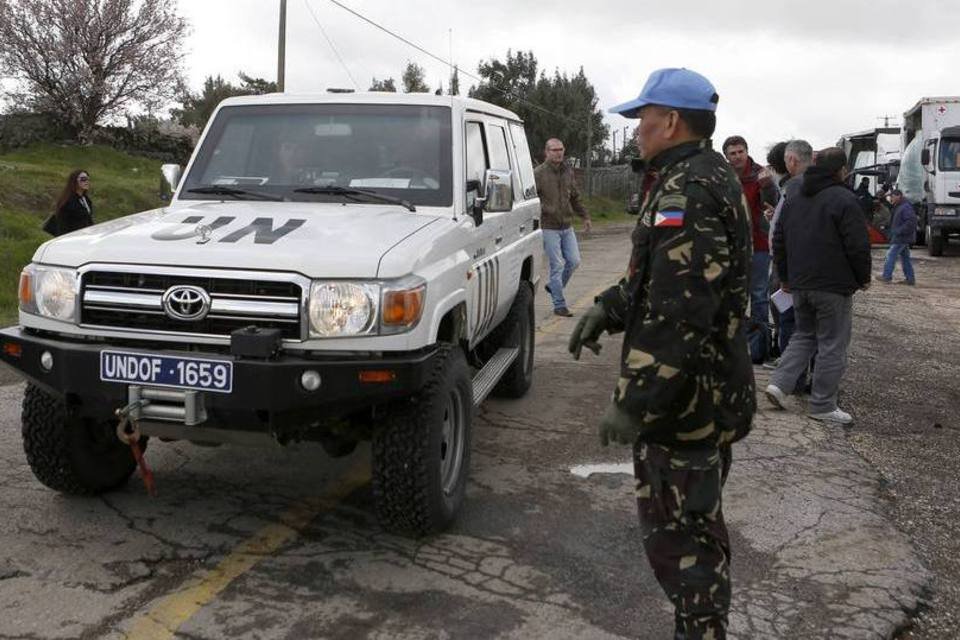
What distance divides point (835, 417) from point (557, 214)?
185 inches

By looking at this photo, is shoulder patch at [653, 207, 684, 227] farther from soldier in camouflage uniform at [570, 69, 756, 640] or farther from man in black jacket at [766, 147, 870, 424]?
man in black jacket at [766, 147, 870, 424]

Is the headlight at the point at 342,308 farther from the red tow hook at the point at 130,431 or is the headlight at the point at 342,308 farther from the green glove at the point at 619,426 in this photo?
the green glove at the point at 619,426

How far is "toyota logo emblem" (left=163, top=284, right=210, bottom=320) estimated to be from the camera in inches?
153

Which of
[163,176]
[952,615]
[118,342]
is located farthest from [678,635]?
[163,176]

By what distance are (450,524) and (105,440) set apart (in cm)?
171

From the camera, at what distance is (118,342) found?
4.02m

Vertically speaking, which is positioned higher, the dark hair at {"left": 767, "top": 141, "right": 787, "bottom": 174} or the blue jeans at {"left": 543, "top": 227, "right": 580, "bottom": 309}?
the dark hair at {"left": 767, "top": 141, "right": 787, "bottom": 174}

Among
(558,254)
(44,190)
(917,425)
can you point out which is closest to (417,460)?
(917,425)

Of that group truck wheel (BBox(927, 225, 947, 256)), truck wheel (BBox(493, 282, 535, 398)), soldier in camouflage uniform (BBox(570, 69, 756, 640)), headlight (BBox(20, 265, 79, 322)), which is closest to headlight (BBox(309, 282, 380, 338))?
headlight (BBox(20, 265, 79, 322))

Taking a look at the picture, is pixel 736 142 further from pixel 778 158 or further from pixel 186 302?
pixel 186 302

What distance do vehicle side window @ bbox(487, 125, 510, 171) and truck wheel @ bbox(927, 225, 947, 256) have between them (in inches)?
711

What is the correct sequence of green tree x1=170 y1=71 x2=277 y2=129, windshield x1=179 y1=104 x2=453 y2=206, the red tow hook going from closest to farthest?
the red tow hook < windshield x1=179 y1=104 x2=453 y2=206 < green tree x1=170 y1=71 x2=277 y2=129

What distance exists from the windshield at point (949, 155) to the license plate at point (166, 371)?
21.5 m

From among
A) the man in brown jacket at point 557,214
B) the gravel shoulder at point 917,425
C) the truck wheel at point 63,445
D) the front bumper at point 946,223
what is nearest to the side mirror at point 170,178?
the truck wheel at point 63,445
